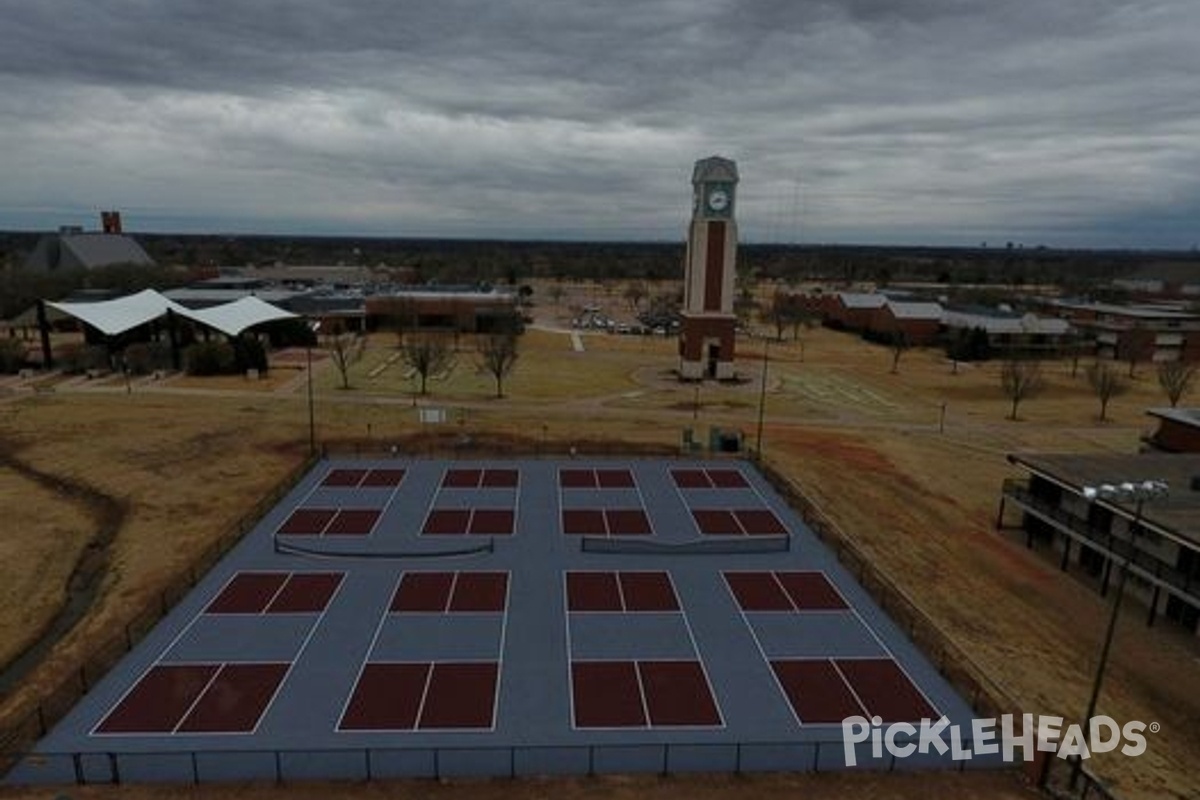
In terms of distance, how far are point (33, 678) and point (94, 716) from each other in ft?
10.6

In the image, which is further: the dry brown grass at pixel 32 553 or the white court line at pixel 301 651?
the dry brown grass at pixel 32 553

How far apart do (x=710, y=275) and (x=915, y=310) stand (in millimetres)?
45236

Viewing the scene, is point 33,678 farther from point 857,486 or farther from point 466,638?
point 857,486

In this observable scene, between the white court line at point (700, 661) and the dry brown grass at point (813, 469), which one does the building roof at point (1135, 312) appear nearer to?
the dry brown grass at point (813, 469)

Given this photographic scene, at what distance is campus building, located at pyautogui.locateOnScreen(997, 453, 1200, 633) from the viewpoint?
94.0 ft

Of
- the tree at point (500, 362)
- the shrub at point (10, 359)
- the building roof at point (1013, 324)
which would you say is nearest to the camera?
the tree at point (500, 362)

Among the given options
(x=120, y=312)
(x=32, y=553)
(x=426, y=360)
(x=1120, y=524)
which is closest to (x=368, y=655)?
(x=32, y=553)

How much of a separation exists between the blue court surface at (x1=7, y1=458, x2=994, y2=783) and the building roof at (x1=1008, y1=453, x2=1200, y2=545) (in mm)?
11001

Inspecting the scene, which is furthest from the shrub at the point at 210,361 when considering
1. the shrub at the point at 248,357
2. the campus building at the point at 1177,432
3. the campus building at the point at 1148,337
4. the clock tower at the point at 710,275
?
the campus building at the point at 1148,337

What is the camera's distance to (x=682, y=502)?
37.6 meters

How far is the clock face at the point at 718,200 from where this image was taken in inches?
2640

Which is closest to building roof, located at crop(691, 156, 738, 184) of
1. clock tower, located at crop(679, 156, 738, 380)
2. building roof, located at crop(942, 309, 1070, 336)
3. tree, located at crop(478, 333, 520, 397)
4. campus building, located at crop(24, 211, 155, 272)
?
clock tower, located at crop(679, 156, 738, 380)

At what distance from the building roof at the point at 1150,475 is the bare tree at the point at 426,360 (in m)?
40.3

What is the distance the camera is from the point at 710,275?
6838 cm
